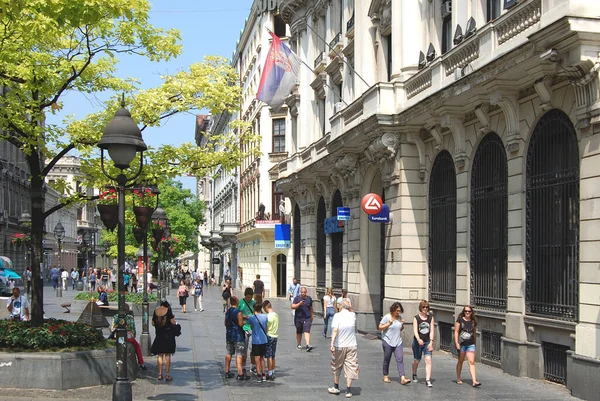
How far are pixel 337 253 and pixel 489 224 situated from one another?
14007 mm

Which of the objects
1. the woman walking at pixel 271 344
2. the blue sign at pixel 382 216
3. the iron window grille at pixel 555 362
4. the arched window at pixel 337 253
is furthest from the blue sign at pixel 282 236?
the iron window grille at pixel 555 362

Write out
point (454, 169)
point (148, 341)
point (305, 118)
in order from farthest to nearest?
1. point (305, 118)
2. point (454, 169)
3. point (148, 341)

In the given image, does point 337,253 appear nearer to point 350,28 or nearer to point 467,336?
point 350,28

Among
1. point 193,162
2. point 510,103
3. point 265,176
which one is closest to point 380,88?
point 510,103

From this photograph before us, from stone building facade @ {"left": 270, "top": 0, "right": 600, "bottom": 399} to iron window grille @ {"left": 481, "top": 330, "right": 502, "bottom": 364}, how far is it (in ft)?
0.16

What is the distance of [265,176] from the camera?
186 feet

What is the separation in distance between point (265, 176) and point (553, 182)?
40636 mm

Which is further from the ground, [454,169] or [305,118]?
[305,118]

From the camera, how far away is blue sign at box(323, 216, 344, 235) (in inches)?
1257

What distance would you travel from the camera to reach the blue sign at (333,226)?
31.9 metres

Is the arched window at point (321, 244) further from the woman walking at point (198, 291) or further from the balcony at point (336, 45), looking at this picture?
the balcony at point (336, 45)

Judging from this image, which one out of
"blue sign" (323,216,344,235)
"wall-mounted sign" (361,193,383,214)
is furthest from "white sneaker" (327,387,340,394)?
"blue sign" (323,216,344,235)

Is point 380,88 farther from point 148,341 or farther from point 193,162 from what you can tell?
point 148,341

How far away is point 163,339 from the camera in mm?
16500
